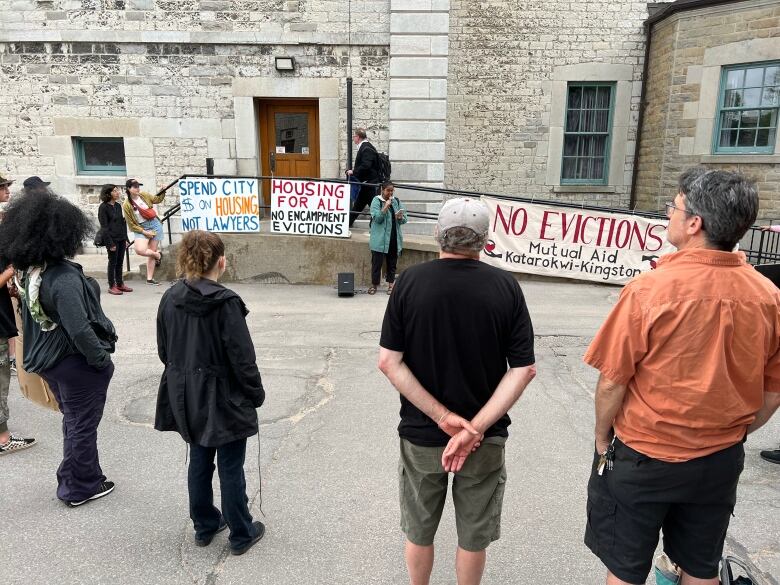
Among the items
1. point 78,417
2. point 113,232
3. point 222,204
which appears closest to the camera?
point 78,417

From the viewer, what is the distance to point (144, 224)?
9492 mm

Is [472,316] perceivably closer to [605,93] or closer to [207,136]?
[207,136]

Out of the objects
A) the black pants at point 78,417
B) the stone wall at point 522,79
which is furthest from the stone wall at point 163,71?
the black pants at point 78,417

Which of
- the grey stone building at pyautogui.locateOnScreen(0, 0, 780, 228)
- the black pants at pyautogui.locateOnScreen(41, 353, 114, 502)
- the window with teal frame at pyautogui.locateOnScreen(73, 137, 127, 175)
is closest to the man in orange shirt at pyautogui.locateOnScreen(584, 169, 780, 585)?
the black pants at pyautogui.locateOnScreen(41, 353, 114, 502)

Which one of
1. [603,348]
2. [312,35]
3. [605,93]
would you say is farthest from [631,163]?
[603,348]

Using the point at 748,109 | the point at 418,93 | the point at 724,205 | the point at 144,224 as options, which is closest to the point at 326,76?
the point at 418,93

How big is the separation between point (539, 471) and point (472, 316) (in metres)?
2.14

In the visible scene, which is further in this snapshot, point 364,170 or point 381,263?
point 364,170

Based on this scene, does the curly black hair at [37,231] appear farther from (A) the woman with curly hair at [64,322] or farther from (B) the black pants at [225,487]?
(B) the black pants at [225,487]

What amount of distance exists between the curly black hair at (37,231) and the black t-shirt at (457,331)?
2.13m

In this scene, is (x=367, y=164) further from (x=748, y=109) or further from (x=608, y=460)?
(x=608, y=460)

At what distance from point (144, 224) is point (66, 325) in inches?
270

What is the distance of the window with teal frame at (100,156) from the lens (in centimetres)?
1168

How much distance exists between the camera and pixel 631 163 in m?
12.9
